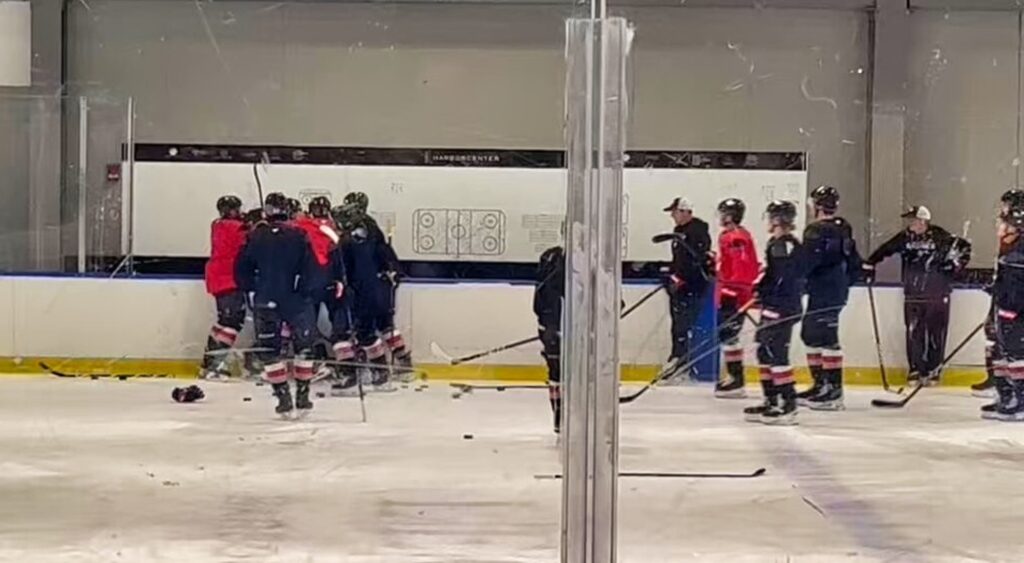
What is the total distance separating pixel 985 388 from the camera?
6.49 metres

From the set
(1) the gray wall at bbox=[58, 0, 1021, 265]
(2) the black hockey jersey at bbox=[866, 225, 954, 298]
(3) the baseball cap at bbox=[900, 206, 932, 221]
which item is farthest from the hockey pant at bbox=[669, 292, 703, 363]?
(3) the baseball cap at bbox=[900, 206, 932, 221]

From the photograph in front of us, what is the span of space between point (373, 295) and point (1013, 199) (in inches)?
129

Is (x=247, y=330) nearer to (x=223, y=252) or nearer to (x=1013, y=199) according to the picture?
(x=223, y=252)

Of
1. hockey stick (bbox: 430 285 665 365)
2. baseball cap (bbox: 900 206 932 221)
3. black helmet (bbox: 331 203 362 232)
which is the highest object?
baseball cap (bbox: 900 206 932 221)

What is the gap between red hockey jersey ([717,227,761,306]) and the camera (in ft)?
22.1

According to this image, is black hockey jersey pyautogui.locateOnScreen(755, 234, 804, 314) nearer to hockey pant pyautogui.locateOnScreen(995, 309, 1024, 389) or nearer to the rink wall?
the rink wall

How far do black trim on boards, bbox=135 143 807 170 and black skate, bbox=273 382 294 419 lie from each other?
177 centimetres

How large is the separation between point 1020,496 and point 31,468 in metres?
3.36

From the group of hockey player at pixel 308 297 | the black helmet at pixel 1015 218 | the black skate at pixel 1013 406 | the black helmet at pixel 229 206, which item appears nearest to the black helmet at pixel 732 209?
the black helmet at pixel 1015 218

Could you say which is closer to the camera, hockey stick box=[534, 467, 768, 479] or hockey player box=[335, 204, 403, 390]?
hockey stick box=[534, 467, 768, 479]

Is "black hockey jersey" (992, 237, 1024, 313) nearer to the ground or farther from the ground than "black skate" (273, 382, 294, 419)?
farther from the ground

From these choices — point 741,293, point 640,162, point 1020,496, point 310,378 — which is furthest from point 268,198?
point 1020,496

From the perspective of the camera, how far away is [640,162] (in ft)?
24.2

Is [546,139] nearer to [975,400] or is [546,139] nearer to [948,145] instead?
[948,145]
